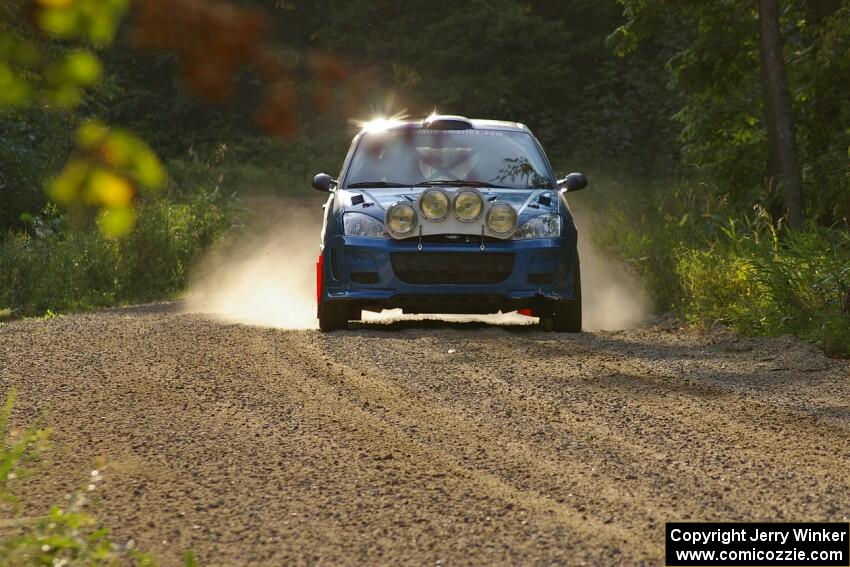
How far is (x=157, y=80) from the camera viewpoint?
125 feet

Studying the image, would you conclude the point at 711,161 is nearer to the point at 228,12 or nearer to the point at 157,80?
the point at 228,12

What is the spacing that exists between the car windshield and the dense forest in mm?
1165

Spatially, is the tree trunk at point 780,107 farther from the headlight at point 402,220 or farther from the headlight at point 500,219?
the headlight at point 402,220

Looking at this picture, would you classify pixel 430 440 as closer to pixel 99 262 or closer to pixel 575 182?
pixel 575 182

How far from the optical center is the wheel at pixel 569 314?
38.4 feet

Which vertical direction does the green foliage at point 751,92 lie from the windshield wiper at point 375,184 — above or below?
above

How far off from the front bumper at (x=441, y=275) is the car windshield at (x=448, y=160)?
836 mm

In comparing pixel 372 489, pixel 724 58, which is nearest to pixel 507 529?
pixel 372 489

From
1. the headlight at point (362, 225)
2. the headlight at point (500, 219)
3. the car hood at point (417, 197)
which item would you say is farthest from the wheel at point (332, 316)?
the headlight at point (500, 219)

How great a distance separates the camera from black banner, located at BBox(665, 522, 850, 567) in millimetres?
4535

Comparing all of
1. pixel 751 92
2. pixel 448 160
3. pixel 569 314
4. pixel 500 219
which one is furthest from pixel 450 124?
pixel 751 92

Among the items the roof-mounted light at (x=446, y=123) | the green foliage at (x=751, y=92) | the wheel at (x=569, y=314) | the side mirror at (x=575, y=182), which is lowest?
the wheel at (x=569, y=314)

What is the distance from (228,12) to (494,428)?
4.61 meters

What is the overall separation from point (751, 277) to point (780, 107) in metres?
4.15
